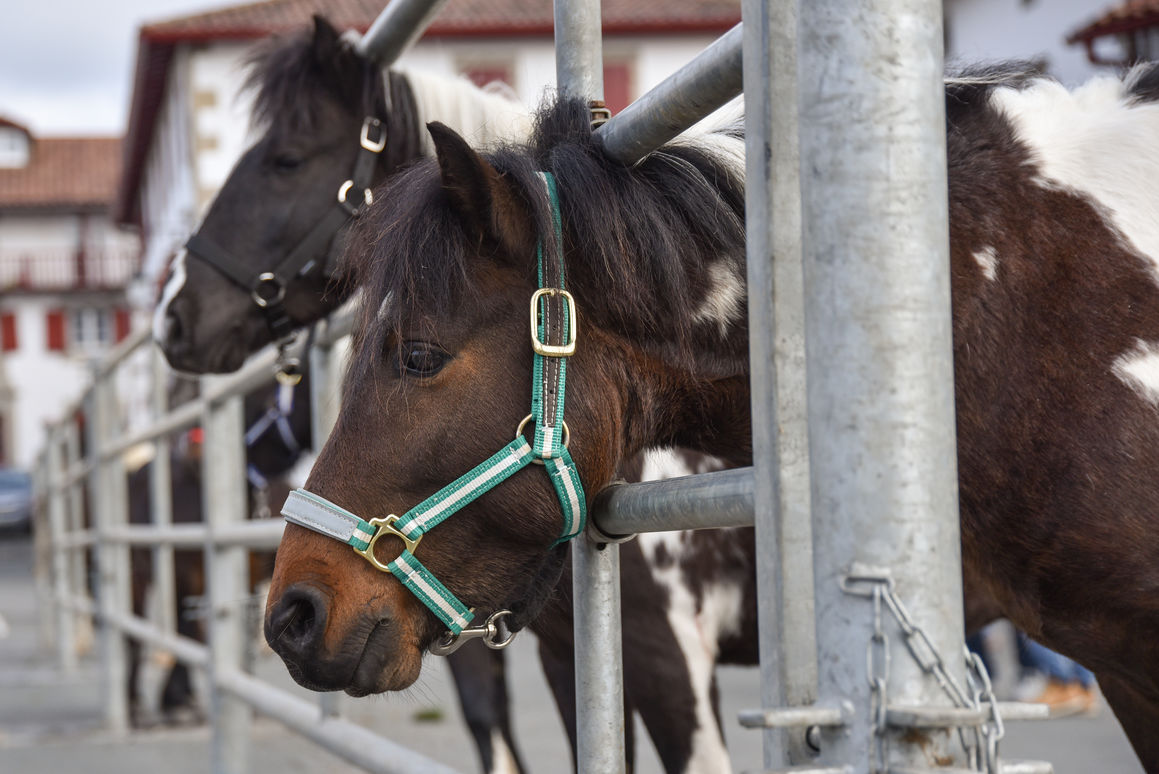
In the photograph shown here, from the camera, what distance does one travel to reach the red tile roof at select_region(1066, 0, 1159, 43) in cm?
1174

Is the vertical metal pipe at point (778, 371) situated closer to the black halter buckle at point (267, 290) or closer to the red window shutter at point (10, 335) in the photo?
the black halter buckle at point (267, 290)

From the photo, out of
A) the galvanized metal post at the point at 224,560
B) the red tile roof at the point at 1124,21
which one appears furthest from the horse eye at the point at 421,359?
the red tile roof at the point at 1124,21

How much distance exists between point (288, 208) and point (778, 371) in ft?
7.54

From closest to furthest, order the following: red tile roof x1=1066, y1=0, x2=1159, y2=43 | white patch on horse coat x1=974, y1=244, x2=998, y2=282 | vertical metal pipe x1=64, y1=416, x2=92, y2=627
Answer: white patch on horse coat x1=974, y1=244, x2=998, y2=282, vertical metal pipe x1=64, y1=416, x2=92, y2=627, red tile roof x1=1066, y1=0, x2=1159, y2=43

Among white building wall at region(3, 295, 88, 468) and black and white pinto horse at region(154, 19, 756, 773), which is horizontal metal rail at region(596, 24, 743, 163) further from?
white building wall at region(3, 295, 88, 468)

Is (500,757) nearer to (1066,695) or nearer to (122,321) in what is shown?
(1066,695)

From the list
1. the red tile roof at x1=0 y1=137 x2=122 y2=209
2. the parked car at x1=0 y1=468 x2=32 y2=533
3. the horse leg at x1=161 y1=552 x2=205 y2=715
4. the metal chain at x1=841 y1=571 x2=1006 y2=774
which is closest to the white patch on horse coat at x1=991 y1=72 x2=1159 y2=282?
the metal chain at x1=841 y1=571 x2=1006 y2=774

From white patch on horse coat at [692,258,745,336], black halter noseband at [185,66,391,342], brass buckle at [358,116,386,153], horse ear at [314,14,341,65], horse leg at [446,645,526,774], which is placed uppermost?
horse ear at [314,14,341,65]

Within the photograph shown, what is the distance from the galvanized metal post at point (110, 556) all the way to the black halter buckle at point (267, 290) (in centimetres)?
347

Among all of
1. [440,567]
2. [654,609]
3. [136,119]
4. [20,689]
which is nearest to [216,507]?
[654,609]

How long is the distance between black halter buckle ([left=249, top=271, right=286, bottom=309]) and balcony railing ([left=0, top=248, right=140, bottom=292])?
40391mm

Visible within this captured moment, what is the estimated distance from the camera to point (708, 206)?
1602 millimetres

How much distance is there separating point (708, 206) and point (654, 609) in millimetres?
1157

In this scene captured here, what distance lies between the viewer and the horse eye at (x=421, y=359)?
5.02ft
